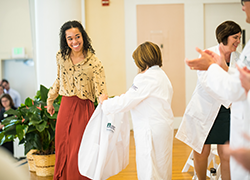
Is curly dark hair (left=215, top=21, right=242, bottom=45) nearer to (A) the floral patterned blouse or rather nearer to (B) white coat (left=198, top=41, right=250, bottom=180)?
(B) white coat (left=198, top=41, right=250, bottom=180)

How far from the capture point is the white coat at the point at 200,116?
7.76 ft

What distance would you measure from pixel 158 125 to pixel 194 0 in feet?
13.9

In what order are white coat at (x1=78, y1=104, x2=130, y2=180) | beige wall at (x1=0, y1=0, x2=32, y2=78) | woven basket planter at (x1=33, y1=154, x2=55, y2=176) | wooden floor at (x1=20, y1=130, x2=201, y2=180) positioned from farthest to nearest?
beige wall at (x1=0, y1=0, x2=32, y2=78) < woven basket planter at (x1=33, y1=154, x2=55, y2=176) < wooden floor at (x1=20, y1=130, x2=201, y2=180) < white coat at (x1=78, y1=104, x2=130, y2=180)

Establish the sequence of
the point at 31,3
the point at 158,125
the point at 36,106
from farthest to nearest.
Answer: the point at 31,3, the point at 36,106, the point at 158,125

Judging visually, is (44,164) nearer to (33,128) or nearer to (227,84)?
(33,128)

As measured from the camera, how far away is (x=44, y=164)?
314 centimetres

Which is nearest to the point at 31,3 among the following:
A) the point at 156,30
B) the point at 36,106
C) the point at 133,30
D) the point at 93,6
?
the point at 93,6

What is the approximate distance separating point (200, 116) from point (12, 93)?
4.23 metres

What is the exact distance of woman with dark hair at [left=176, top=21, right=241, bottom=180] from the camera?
2.36 m

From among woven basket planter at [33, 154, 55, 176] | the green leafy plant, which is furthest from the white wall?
woven basket planter at [33, 154, 55, 176]

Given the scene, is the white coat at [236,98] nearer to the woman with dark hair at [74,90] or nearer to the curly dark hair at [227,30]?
the curly dark hair at [227,30]

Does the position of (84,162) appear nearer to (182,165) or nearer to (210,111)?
(210,111)

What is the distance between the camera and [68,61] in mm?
2422

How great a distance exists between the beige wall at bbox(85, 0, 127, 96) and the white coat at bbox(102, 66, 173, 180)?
141 inches
